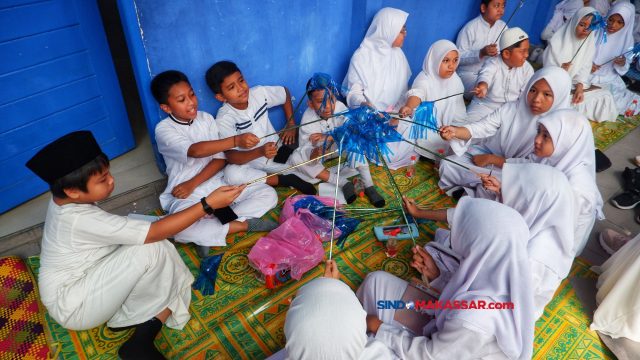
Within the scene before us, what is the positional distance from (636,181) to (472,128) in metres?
1.82

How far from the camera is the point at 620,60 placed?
5109 millimetres

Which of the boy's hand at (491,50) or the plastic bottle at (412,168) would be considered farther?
the boy's hand at (491,50)

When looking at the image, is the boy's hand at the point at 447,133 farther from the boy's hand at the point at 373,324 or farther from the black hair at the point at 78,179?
the black hair at the point at 78,179

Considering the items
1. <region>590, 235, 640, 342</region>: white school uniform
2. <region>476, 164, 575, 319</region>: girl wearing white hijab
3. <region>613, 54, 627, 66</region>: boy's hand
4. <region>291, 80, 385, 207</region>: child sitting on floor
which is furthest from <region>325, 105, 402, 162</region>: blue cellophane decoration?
<region>613, 54, 627, 66</region>: boy's hand

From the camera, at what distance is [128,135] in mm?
3822

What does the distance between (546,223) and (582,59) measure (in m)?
3.71

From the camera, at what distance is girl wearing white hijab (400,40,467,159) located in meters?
3.85

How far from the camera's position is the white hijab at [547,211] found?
2.27 meters

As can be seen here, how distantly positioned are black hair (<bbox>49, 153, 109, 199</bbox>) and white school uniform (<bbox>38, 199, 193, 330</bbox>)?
0.10m

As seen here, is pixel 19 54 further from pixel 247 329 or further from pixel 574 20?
pixel 574 20

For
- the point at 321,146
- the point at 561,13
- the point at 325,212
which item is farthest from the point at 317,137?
the point at 561,13

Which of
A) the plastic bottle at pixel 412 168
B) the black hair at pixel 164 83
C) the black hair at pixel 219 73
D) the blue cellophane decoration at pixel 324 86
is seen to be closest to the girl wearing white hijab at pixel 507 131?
the plastic bottle at pixel 412 168

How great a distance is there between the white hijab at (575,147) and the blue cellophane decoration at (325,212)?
169 cm

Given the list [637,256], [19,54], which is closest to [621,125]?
[637,256]
